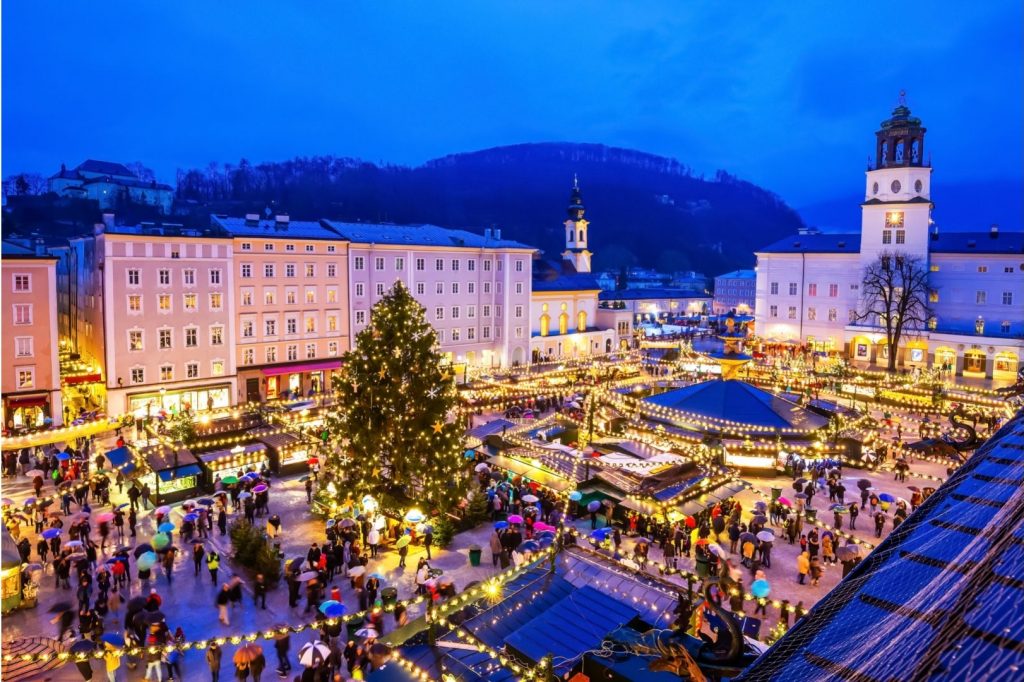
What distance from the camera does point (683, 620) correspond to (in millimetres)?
11078

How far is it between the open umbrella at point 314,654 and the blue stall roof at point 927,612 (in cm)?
924

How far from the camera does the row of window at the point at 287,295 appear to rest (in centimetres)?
3841

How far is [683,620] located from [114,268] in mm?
33657

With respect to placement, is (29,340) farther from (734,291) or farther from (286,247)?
(734,291)

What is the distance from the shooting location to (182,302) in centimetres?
3588

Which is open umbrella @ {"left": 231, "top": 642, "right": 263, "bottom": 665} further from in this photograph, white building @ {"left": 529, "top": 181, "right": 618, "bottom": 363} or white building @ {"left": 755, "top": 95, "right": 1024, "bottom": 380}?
white building @ {"left": 755, "top": 95, "right": 1024, "bottom": 380}

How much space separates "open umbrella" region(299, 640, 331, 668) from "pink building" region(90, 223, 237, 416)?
27.6 m

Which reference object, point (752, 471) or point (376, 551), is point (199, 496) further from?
point (752, 471)

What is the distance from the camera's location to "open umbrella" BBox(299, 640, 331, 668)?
11.3 m

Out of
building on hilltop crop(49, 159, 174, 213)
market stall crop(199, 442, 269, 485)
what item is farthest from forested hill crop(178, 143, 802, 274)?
market stall crop(199, 442, 269, 485)

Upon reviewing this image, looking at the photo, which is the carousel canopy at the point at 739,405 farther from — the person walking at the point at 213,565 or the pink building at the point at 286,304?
the pink building at the point at 286,304

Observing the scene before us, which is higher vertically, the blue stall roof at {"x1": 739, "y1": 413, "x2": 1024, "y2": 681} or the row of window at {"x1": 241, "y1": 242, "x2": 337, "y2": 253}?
the row of window at {"x1": 241, "y1": 242, "x2": 337, "y2": 253}

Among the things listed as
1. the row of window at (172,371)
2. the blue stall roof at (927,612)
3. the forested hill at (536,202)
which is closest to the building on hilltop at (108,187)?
the forested hill at (536,202)

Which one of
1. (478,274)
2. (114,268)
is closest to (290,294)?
(114,268)
